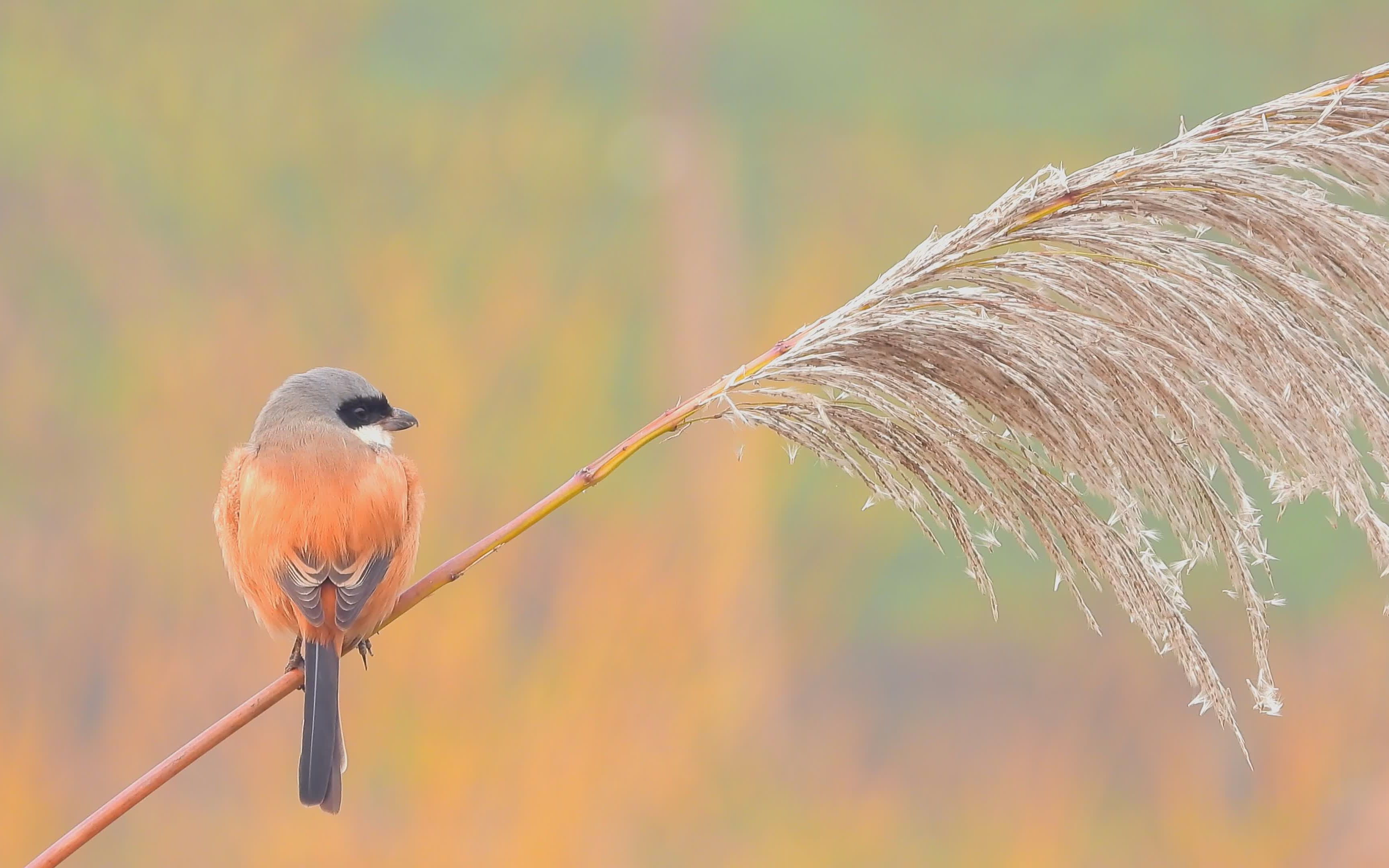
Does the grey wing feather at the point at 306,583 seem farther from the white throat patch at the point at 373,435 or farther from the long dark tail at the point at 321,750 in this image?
the white throat patch at the point at 373,435

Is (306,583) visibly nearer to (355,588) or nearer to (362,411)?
(355,588)

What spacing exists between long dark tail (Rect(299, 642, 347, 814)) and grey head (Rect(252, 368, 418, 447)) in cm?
50

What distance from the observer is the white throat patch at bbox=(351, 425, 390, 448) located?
190 centimetres

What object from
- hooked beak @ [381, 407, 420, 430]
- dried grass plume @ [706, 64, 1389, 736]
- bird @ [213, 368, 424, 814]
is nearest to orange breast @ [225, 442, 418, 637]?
bird @ [213, 368, 424, 814]

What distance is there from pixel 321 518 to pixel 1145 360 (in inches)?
46.4

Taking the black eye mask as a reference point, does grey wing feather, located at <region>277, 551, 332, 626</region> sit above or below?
below

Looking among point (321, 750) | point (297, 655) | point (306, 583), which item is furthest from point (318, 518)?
point (321, 750)

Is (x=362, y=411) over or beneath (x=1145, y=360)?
beneath

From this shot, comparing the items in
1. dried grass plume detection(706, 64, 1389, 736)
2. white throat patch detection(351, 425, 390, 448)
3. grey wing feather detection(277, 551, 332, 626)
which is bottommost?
grey wing feather detection(277, 551, 332, 626)

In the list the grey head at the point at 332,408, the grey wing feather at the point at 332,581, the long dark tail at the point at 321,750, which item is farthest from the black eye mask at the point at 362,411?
the long dark tail at the point at 321,750

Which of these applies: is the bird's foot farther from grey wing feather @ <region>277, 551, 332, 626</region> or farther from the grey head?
the grey head

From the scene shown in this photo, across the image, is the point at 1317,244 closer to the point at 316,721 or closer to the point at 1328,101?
the point at 1328,101

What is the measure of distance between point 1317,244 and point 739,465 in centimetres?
373

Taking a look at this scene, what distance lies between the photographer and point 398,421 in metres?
1.97
